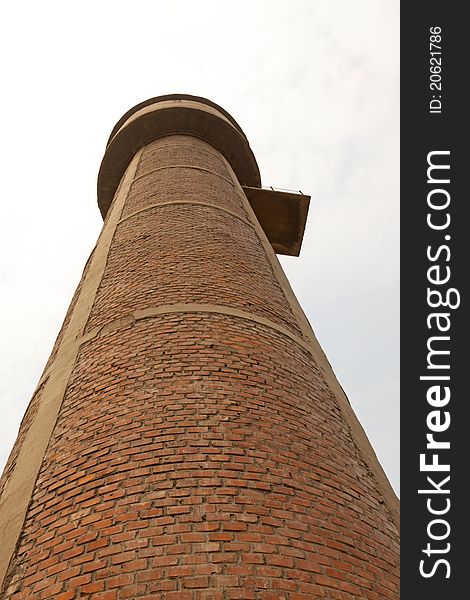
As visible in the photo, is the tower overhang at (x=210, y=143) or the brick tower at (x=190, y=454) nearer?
the brick tower at (x=190, y=454)

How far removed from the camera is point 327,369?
5.19 meters

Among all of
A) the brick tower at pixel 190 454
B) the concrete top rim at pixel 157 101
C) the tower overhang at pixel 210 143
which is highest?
the concrete top rim at pixel 157 101

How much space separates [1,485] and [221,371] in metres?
1.76

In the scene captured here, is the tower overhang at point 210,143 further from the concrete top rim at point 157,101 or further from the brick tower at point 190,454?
the brick tower at point 190,454

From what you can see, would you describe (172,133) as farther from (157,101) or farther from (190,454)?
(190,454)

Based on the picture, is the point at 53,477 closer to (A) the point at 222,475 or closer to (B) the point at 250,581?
(A) the point at 222,475

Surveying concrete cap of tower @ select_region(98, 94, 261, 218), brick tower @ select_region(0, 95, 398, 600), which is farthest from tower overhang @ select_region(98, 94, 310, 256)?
brick tower @ select_region(0, 95, 398, 600)

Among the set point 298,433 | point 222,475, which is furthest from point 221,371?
point 222,475

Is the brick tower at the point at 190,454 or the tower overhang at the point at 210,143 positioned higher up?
the tower overhang at the point at 210,143

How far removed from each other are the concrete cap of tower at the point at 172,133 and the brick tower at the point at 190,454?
5.24m

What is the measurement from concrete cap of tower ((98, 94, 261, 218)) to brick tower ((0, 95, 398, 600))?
5.24 metres

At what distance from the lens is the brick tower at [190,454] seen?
9.15 ft

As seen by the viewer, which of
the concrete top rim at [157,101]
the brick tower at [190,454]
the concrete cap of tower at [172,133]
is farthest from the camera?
the concrete top rim at [157,101]

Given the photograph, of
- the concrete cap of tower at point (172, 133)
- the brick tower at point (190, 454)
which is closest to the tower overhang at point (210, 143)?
the concrete cap of tower at point (172, 133)
